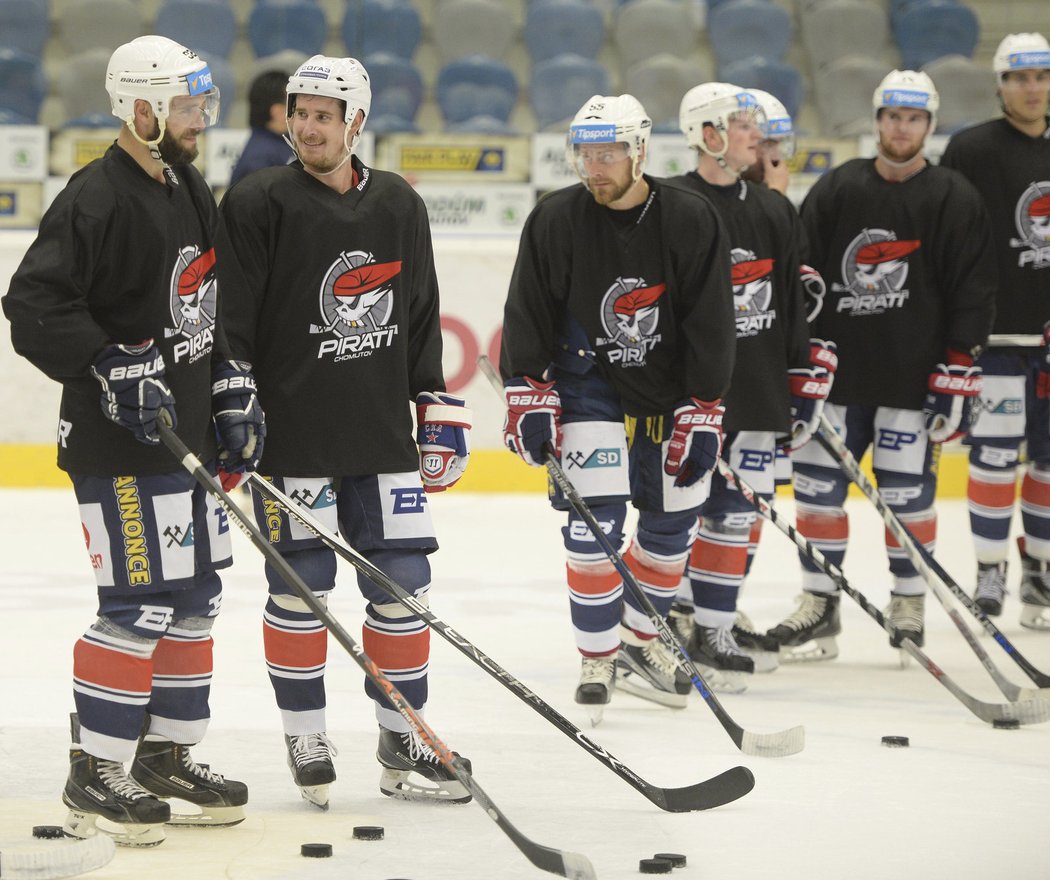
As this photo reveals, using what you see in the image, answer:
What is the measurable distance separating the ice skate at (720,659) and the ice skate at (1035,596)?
1193 millimetres

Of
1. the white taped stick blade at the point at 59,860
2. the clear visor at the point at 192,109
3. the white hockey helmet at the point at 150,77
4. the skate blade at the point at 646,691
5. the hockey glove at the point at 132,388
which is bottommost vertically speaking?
the skate blade at the point at 646,691

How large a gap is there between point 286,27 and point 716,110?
15.1 feet

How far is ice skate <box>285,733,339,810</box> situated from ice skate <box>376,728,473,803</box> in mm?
129

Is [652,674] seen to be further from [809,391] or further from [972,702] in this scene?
[809,391]

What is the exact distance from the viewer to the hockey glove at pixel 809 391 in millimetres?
4258

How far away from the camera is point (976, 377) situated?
448cm

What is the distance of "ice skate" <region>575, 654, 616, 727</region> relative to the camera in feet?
12.0

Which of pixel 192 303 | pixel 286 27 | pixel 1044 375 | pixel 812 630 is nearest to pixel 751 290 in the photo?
pixel 812 630

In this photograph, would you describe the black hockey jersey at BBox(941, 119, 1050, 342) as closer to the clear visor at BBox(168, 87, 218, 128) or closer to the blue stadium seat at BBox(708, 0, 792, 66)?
the clear visor at BBox(168, 87, 218, 128)

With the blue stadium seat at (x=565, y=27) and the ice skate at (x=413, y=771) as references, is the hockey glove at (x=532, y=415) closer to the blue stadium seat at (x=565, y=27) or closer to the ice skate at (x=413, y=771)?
the ice skate at (x=413, y=771)

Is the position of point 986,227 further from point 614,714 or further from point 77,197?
point 77,197

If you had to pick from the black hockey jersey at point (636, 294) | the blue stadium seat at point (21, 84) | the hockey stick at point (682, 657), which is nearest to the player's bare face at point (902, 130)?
the black hockey jersey at point (636, 294)

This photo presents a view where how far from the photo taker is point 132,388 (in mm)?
2529

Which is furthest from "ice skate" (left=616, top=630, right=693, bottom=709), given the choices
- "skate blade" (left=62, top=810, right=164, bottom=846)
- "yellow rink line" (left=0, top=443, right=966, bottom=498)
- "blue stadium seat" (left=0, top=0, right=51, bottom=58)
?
"blue stadium seat" (left=0, top=0, right=51, bottom=58)
